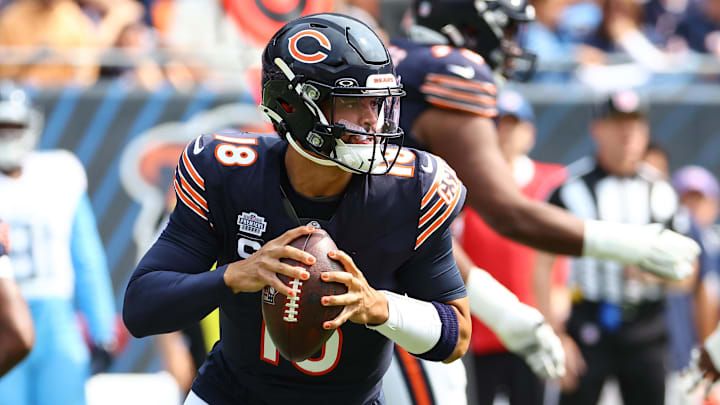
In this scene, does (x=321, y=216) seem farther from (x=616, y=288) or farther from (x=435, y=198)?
(x=616, y=288)

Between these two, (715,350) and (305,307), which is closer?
(305,307)

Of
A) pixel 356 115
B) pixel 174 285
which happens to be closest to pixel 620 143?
pixel 356 115

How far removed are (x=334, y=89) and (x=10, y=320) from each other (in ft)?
4.50

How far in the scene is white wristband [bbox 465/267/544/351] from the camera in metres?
3.89

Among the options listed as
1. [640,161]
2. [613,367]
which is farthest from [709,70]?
[613,367]

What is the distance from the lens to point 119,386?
7.95 meters

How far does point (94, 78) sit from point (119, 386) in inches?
81.5

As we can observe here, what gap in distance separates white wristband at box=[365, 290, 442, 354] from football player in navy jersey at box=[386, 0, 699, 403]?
964 mm

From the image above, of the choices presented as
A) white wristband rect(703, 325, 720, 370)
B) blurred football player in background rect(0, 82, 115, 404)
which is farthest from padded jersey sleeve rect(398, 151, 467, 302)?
blurred football player in background rect(0, 82, 115, 404)

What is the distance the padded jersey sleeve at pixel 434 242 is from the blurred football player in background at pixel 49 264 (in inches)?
130

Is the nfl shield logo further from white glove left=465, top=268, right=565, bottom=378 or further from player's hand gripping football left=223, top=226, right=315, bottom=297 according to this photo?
white glove left=465, top=268, right=565, bottom=378

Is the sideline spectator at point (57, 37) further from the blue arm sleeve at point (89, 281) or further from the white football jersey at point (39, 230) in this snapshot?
the blue arm sleeve at point (89, 281)

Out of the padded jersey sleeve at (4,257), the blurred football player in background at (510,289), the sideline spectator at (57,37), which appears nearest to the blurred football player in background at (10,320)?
the padded jersey sleeve at (4,257)

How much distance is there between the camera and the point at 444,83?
3992 millimetres
